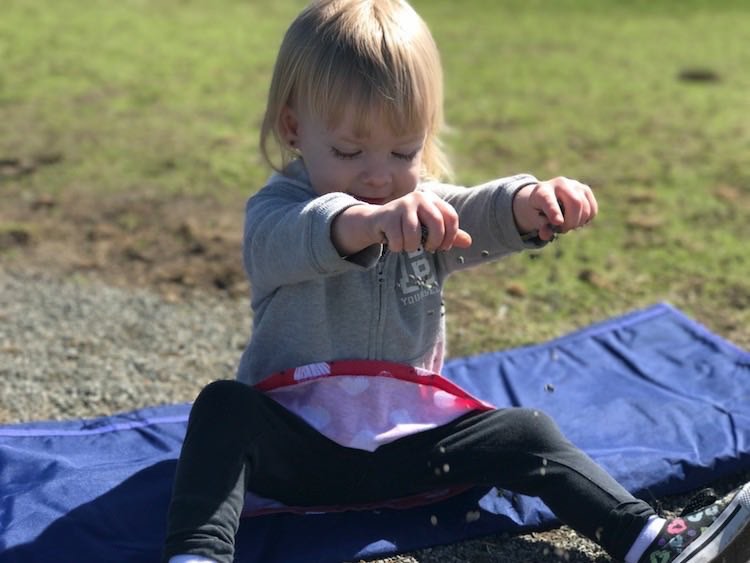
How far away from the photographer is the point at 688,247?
4465 mm

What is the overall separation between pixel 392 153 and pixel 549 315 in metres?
1.61

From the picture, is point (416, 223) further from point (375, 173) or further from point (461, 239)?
point (375, 173)

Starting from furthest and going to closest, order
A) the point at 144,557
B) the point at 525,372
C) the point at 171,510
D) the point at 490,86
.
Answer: the point at 490,86
the point at 525,372
the point at 144,557
the point at 171,510

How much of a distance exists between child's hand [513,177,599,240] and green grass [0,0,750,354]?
1.23 metres

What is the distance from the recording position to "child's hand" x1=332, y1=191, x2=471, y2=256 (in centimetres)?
210

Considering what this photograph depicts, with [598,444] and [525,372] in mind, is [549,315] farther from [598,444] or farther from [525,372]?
[598,444]

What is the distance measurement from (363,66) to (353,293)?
1.77ft

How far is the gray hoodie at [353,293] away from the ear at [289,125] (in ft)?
0.21

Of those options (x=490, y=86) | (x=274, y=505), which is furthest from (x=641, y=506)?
(x=490, y=86)

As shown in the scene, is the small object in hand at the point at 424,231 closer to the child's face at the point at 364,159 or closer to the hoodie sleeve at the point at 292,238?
the hoodie sleeve at the point at 292,238

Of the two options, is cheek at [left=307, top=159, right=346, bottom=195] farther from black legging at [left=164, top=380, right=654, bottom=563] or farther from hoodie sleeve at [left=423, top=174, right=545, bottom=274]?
black legging at [left=164, top=380, right=654, bottom=563]

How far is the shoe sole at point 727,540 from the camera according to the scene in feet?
7.42

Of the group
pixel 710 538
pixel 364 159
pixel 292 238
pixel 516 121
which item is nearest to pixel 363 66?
pixel 364 159

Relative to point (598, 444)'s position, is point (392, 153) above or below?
above
